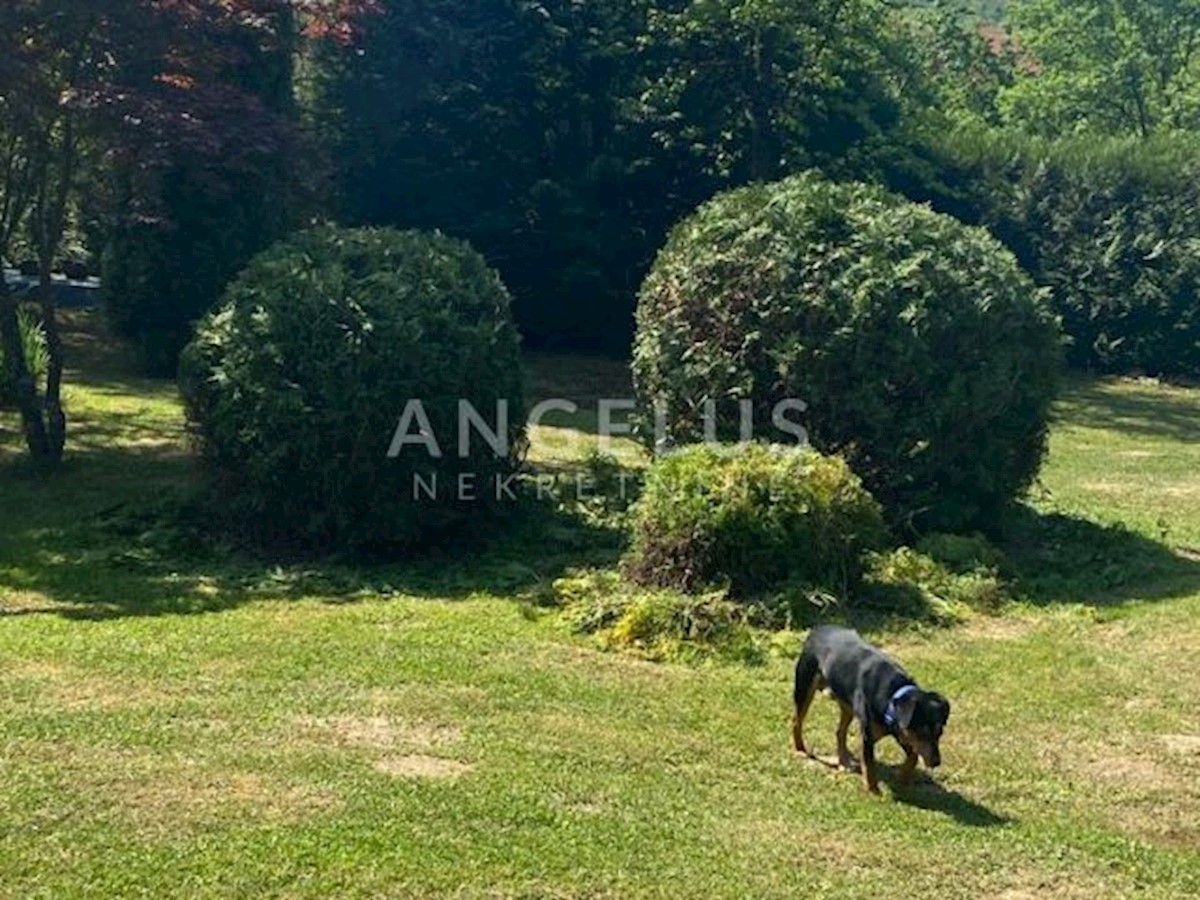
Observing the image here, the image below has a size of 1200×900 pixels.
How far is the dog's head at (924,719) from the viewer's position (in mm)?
7039

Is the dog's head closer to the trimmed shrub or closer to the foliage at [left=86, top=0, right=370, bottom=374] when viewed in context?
the foliage at [left=86, top=0, right=370, bottom=374]

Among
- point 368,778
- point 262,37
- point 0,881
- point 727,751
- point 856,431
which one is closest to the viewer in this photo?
point 0,881

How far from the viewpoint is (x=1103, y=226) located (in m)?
28.7

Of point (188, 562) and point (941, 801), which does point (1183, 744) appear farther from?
point (188, 562)

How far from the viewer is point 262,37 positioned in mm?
20203

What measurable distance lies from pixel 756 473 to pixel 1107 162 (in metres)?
20.7

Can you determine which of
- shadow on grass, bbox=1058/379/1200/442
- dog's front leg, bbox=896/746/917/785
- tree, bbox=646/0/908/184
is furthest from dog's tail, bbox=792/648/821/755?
tree, bbox=646/0/908/184

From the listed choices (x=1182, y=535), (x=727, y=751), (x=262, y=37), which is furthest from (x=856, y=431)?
(x=262, y=37)

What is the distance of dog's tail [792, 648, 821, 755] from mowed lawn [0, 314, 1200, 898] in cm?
11

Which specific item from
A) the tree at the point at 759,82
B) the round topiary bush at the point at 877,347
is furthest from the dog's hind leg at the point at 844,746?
the tree at the point at 759,82

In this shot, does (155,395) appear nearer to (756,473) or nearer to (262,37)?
(262,37)

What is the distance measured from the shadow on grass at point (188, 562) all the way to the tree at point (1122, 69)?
33.3 metres

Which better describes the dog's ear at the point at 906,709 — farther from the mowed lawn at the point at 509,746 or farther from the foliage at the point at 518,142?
the foliage at the point at 518,142

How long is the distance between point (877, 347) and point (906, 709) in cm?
583
